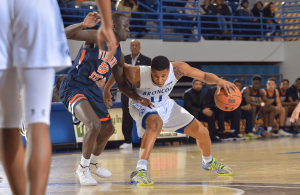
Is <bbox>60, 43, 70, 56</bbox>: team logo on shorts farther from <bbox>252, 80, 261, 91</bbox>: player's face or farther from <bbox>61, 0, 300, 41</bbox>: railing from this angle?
<bbox>61, 0, 300, 41</bbox>: railing

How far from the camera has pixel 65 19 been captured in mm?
11461

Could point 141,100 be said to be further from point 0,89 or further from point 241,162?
point 0,89

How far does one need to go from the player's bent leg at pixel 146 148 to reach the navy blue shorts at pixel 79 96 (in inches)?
21.5

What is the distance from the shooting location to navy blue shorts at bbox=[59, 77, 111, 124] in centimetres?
396

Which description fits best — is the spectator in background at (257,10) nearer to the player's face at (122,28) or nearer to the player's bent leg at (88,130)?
the player's face at (122,28)

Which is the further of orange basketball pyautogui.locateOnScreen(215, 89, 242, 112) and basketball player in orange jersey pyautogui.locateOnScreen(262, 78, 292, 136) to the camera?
basketball player in orange jersey pyautogui.locateOnScreen(262, 78, 292, 136)

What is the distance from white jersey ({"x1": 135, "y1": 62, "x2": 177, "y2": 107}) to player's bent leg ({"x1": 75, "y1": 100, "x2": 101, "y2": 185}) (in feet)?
2.33

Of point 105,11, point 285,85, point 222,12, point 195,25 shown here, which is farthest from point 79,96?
point 222,12

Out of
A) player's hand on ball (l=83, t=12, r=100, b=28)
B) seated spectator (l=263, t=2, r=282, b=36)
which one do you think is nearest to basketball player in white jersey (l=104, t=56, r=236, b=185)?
player's hand on ball (l=83, t=12, r=100, b=28)

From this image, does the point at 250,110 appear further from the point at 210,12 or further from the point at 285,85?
the point at 210,12

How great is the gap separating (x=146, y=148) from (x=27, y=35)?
249 cm

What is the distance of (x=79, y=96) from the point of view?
3953 millimetres

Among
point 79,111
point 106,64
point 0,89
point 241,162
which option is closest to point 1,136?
point 0,89

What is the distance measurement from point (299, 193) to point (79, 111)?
86.2 inches
